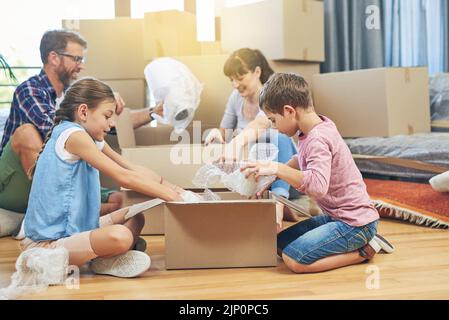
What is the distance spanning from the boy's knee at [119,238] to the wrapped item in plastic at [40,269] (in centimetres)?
12

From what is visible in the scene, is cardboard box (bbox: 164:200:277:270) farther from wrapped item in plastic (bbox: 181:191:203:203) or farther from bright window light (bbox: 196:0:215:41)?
bright window light (bbox: 196:0:215:41)

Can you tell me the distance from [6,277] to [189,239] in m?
0.46

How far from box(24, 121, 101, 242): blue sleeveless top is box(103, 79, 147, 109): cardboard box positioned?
1198mm

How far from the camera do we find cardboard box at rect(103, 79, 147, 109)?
107 inches

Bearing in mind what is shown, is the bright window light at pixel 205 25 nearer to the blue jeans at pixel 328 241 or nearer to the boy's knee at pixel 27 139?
the boy's knee at pixel 27 139

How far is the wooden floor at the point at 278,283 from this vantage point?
4.18 ft

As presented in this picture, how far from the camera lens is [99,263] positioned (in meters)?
1.50

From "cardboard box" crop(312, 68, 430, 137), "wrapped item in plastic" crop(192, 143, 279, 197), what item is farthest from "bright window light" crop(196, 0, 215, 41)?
"wrapped item in plastic" crop(192, 143, 279, 197)

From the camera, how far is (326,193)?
58.3 inches

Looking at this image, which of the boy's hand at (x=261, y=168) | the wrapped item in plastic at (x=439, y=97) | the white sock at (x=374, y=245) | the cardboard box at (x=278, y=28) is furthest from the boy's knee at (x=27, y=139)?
the wrapped item in plastic at (x=439, y=97)

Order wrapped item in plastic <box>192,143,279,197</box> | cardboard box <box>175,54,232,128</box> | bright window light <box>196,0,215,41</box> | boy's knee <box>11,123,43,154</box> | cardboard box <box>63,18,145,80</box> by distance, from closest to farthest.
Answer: wrapped item in plastic <box>192,143,279,197</box> < boy's knee <box>11,123,43,154</box> < cardboard box <box>175,54,232,128</box> < cardboard box <box>63,18,145,80</box> < bright window light <box>196,0,215,41</box>
